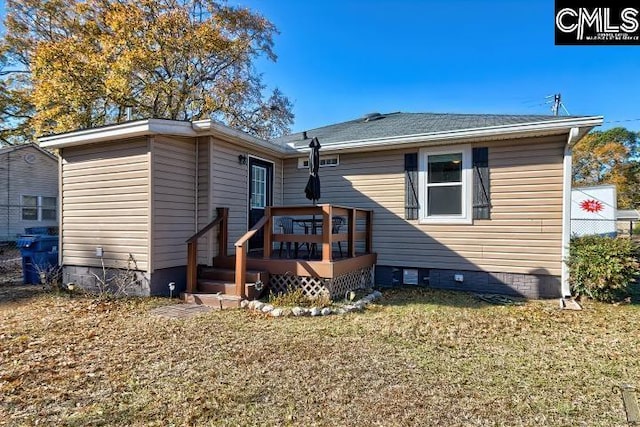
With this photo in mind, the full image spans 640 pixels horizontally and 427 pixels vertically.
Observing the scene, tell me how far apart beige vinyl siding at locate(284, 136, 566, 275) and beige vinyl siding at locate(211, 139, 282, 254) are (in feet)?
6.44

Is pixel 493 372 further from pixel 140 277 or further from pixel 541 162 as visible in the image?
pixel 140 277

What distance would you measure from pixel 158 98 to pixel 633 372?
1692cm

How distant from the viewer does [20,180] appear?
614 inches

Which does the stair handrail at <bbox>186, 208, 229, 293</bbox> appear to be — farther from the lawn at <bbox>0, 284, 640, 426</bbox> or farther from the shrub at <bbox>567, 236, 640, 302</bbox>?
the shrub at <bbox>567, 236, 640, 302</bbox>

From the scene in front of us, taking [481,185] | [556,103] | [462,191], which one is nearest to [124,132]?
[462,191]

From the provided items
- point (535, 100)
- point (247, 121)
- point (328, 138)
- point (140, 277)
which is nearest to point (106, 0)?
point (247, 121)

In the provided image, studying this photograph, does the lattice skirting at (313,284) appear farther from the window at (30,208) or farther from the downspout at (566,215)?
the window at (30,208)

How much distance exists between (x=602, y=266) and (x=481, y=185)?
7.39ft

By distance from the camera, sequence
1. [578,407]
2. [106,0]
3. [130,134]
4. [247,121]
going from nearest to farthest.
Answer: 1. [578,407]
2. [130,134]
3. [106,0]
4. [247,121]

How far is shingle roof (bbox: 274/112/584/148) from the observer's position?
6.90m

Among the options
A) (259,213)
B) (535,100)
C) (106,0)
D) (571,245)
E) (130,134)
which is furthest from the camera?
(535,100)

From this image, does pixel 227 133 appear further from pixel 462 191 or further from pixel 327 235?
pixel 462 191

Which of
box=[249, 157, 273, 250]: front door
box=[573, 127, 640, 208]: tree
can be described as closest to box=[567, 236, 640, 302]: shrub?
box=[249, 157, 273, 250]: front door

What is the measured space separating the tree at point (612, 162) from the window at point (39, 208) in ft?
112
